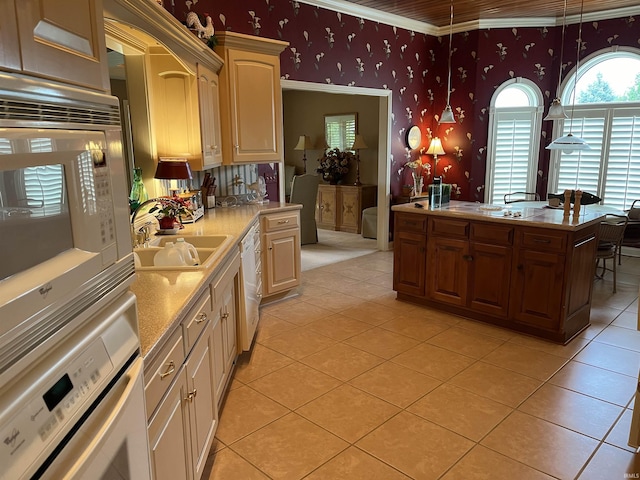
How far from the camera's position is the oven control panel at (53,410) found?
0.70 meters

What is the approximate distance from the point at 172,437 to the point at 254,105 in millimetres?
3306

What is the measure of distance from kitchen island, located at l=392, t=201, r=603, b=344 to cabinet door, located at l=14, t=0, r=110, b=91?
3.27m

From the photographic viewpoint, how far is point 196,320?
199 cm

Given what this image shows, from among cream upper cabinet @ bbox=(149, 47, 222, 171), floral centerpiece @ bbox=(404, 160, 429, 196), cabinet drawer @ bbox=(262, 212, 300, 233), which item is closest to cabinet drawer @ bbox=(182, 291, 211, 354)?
cream upper cabinet @ bbox=(149, 47, 222, 171)

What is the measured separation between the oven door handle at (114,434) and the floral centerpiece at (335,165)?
23.6 ft

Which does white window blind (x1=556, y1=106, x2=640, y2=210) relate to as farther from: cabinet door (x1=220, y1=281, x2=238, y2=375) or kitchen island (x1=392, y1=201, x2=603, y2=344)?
cabinet door (x1=220, y1=281, x2=238, y2=375)

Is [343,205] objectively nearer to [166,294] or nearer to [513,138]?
[513,138]

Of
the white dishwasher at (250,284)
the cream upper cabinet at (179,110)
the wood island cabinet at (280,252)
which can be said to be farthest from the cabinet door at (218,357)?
the wood island cabinet at (280,252)

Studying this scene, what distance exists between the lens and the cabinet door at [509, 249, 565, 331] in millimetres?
3539

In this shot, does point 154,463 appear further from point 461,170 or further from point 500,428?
point 461,170

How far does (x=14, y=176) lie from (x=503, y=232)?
11.8 feet

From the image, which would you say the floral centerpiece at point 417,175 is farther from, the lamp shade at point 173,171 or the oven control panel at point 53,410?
the oven control panel at point 53,410

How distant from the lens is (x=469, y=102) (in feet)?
22.4

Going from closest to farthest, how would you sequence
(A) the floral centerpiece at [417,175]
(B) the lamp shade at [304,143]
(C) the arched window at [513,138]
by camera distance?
(C) the arched window at [513,138], (A) the floral centerpiece at [417,175], (B) the lamp shade at [304,143]
